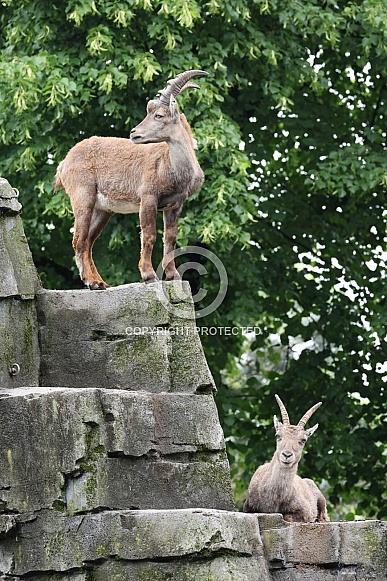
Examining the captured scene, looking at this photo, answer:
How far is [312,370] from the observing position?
1579 centimetres

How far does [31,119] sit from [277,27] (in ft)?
11.2

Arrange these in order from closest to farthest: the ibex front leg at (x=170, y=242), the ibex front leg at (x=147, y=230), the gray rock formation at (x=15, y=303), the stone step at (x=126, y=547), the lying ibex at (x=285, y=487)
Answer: the stone step at (x=126, y=547) < the gray rock formation at (x=15, y=303) < the ibex front leg at (x=147, y=230) < the ibex front leg at (x=170, y=242) < the lying ibex at (x=285, y=487)

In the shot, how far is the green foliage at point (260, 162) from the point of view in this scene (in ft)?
43.8

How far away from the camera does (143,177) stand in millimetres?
9805

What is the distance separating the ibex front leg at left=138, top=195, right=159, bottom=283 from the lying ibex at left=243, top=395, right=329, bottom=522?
75.1 inches

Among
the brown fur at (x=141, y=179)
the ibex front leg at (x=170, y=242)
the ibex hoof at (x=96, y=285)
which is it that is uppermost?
the brown fur at (x=141, y=179)

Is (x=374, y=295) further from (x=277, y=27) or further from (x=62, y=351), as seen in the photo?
(x=62, y=351)

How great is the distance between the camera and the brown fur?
9.71 meters

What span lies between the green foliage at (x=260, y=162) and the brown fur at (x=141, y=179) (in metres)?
2.76

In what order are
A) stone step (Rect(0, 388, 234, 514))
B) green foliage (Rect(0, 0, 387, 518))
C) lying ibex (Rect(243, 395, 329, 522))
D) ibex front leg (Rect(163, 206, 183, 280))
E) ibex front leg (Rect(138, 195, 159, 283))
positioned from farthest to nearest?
green foliage (Rect(0, 0, 387, 518)) < lying ibex (Rect(243, 395, 329, 522)) < ibex front leg (Rect(163, 206, 183, 280)) < ibex front leg (Rect(138, 195, 159, 283)) < stone step (Rect(0, 388, 234, 514))

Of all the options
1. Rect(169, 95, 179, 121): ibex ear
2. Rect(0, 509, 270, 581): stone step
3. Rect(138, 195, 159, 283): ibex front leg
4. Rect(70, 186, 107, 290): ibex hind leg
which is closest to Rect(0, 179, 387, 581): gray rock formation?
Rect(0, 509, 270, 581): stone step

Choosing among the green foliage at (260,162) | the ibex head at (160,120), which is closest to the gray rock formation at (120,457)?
the ibex head at (160,120)

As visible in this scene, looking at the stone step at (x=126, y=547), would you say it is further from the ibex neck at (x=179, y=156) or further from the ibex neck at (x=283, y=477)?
the ibex neck at (x=179, y=156)

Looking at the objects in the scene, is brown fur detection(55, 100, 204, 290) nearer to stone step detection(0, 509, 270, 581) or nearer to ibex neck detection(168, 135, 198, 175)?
ibex neck detection(168, 135, 198, 175)
